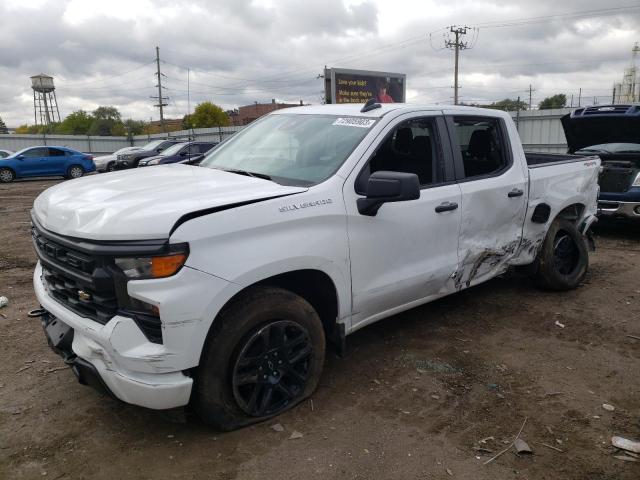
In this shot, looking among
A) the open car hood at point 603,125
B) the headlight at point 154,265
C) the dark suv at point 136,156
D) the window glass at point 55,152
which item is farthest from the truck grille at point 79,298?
the window glass at point 55,152

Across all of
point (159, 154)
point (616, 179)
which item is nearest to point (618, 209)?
point (616, 179)

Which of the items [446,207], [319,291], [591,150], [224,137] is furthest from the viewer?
[224,137]

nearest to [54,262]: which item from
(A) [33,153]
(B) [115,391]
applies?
(B) [115,391]

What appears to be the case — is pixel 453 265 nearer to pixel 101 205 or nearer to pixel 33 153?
pixel 101 205

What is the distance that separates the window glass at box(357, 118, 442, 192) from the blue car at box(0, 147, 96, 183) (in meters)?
20.6

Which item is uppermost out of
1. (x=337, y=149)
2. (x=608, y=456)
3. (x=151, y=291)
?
(x=337, y=149)

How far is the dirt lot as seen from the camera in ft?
9.07

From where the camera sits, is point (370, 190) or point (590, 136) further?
point (590, 136)

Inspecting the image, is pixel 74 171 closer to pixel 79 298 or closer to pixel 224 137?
pixel 224 137

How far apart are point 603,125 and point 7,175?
20832 mm

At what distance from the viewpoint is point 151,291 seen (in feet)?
8.22

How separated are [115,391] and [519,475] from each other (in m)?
2.11

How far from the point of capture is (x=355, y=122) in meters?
3.75

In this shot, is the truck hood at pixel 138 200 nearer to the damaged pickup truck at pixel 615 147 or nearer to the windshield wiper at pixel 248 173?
the windshield wiper at pixel 248 173
